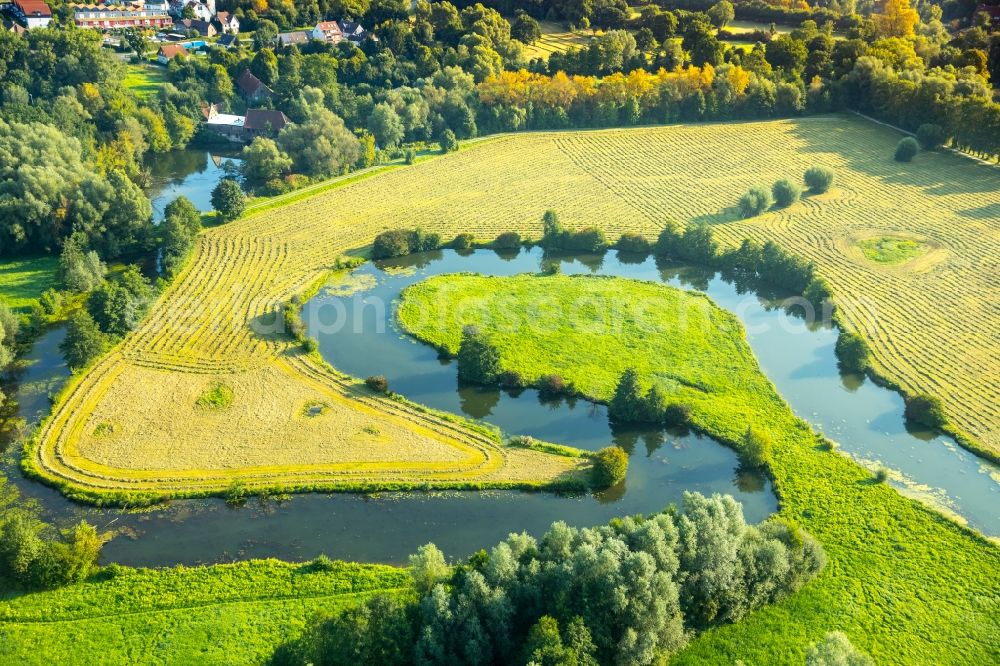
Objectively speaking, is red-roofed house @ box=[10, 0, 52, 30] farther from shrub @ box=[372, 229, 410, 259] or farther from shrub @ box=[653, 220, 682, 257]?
shrub @ box=[653, 220, 682, 257]

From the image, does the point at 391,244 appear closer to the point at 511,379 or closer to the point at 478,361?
the point at 478,361

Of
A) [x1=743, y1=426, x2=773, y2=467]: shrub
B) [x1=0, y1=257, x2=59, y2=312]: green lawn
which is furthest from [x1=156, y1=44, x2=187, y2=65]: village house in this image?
[x1=743, y1=426, x2=773, y2=467]: shrub

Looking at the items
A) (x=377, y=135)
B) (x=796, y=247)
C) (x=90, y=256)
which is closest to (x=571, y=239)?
(x=796, y=247)

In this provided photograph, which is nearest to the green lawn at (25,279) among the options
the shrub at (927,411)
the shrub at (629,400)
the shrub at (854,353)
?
the shrub at (629,400)

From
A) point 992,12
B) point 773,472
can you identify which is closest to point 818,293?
point 773,472

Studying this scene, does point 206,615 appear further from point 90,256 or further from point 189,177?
point 189,177

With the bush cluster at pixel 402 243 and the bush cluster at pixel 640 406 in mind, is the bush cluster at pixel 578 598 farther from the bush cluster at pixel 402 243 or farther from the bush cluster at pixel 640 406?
the bush cluster at pixel 402 243

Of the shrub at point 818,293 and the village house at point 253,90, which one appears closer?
the shrub at point 818,293
